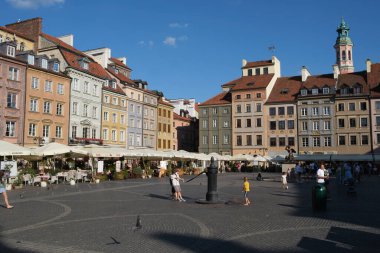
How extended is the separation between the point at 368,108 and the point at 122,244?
58.0 meters

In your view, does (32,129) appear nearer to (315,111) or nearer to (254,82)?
(254,82)

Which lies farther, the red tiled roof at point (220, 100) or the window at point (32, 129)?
the red tiled roof at point (220, 100)

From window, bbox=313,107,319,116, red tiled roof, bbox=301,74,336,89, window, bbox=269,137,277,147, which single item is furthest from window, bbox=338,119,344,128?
window, bbox=269,137,277,147

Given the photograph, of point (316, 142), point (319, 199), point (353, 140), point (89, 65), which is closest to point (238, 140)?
point (316, 142)

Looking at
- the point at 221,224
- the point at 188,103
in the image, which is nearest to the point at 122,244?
the point at 221,224

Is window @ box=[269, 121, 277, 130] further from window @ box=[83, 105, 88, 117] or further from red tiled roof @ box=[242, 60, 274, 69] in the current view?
window @ box=[83, 105, 88, 117]

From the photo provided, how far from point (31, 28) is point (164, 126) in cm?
2697

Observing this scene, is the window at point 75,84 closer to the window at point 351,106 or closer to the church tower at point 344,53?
the window at point 351,106

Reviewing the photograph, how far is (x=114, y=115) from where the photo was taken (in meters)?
55.8

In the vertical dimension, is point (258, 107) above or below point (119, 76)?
below

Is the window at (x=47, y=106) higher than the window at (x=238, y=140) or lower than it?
higher

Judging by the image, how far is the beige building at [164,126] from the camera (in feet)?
220

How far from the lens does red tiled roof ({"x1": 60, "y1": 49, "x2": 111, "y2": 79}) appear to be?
159 ft

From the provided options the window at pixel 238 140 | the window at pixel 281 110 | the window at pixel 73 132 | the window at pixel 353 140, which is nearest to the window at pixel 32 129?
the window at pixel 73 132
